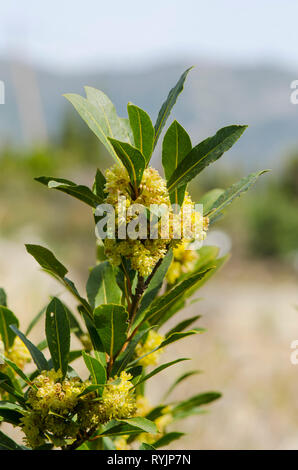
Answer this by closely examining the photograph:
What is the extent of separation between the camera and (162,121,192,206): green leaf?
24.2 inches

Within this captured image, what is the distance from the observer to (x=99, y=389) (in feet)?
1.95

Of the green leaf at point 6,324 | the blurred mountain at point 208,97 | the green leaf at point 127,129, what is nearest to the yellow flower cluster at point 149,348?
the green leaf at point 6,324

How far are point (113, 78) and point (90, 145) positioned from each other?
4196 inches

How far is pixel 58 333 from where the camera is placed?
0.65 meters

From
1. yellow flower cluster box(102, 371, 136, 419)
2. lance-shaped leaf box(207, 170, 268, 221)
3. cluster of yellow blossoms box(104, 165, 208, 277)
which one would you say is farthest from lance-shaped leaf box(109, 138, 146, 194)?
yellow flower cluster box(102, 371, 136, 419)

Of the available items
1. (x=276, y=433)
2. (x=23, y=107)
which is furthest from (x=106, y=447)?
(x=23, y=107)

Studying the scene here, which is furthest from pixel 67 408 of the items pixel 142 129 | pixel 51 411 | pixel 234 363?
pixel 234 363

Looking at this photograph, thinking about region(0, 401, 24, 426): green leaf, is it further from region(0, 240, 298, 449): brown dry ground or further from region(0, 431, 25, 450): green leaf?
region(0, 240, 298, 449): brown dry ground

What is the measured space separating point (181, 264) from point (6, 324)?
0.95 feet

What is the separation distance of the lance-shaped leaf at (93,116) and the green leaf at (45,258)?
0.46 ft

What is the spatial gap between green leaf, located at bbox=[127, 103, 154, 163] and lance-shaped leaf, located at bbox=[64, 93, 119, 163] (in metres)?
0.03

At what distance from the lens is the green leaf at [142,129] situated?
594 millimetres

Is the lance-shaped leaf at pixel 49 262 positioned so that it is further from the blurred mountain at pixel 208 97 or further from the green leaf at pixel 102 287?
the blurred mountain at pixel 208 97

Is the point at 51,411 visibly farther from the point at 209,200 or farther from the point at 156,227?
the point at 209,200
